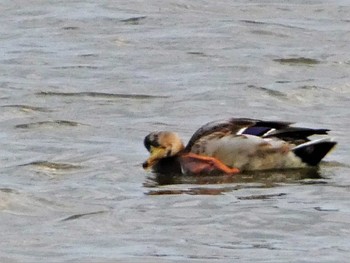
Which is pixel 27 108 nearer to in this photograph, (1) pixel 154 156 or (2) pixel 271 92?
(2) pixel 271 92

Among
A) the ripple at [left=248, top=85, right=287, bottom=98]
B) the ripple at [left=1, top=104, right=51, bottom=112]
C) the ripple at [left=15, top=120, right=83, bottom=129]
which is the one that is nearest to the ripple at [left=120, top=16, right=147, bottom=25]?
the ripple at [left=248, top=85, right=287, bottom=98]

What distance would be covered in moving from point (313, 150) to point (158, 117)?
2800 mm

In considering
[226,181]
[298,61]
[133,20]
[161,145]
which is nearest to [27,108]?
[161,145]

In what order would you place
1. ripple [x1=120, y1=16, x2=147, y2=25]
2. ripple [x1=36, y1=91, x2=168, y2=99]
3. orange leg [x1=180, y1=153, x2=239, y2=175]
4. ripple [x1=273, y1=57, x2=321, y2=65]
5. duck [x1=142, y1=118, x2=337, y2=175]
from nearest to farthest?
orange leg [x1=180, y1=153, x2=239, y2=175] < duck [x1=142, y1=118, x2=337, y2=175] < ripple [x1=36, y1=91, x2=168, y2=99] < ripple [x1=273, y1=57, x2=321, y2=65] < ripple [x1=120, y1=16, x2=147, y2=25]

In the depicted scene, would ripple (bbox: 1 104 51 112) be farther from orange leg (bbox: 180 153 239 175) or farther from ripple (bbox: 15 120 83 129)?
orange leg (bbox: 180 153 239 175)

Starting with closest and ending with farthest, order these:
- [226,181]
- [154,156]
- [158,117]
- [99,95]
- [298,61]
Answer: [226,181], [154,156], [158,117], [99,95], [298,61]

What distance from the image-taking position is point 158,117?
17125mm

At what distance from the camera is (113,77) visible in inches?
771

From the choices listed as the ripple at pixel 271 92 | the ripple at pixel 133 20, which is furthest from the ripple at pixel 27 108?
the ripple at pixel 133 20

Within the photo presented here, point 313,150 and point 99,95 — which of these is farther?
point 99,95

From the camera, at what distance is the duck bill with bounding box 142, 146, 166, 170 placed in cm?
1452

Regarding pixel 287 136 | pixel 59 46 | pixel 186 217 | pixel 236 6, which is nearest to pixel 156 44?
pixel 59 46

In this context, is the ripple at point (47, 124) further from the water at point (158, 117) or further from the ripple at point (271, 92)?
the ripple at point (271, 92)

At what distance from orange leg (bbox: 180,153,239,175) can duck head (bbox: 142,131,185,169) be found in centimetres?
15
